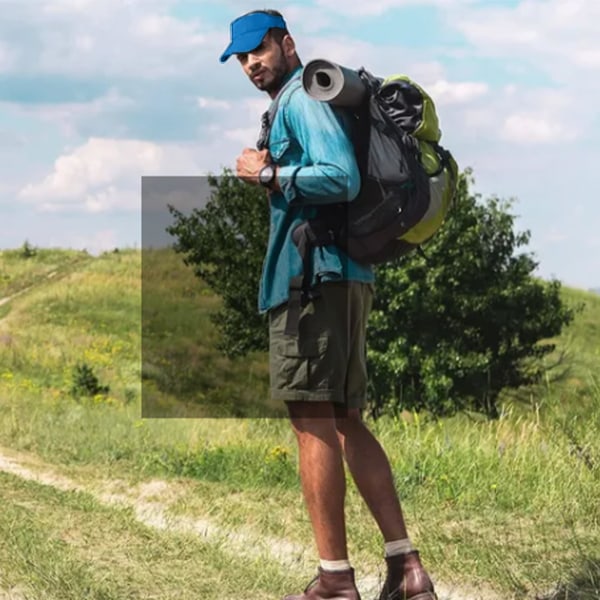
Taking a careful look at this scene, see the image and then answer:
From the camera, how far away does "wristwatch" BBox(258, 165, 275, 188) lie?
4.32 m

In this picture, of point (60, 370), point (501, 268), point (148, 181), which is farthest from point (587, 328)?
point (148, 181)

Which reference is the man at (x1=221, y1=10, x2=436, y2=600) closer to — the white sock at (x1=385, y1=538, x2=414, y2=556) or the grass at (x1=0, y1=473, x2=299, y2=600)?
the white sock at (x1=385, y1=538, x2=414, y2=556)

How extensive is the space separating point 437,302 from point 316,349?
23.5m

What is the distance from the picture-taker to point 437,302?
2758 cm

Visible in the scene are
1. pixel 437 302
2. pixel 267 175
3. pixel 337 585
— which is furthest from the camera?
pixel 437 302

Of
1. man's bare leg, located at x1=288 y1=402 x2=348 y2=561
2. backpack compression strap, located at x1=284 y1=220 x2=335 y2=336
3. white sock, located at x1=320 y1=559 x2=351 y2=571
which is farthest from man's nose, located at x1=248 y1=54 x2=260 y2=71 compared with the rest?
white sock, located at x1=320 y1=559 x2=351 y2=571

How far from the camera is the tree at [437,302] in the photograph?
86.7 feet

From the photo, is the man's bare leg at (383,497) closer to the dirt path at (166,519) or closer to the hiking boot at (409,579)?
the hiking boot at (409,579)

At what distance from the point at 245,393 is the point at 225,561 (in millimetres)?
26536

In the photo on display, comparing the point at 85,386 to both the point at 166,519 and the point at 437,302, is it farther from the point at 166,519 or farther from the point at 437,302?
the point at 166,519

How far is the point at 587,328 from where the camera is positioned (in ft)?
152

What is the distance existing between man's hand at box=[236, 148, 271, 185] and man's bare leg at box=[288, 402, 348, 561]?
920 millimetres

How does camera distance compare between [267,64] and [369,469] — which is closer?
[267,64]

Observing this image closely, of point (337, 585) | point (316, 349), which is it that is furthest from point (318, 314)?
point (337, 585)
